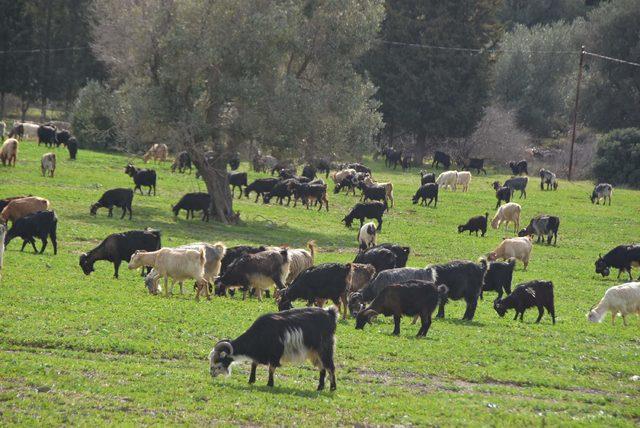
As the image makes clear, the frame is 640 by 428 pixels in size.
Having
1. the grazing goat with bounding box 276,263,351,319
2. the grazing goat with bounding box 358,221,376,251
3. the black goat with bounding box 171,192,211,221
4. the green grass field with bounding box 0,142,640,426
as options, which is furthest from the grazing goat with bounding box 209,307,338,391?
the black goat with bounding box 171,192,211,221

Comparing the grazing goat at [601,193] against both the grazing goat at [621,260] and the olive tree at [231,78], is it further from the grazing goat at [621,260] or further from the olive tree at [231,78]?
the grazing goat at [621,260]

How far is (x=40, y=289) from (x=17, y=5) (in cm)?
5975

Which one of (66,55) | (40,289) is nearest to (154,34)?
(40,289)

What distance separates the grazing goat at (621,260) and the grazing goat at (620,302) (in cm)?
926

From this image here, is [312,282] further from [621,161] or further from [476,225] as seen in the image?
[621,161]

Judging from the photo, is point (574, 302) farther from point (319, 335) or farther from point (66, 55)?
point (66, 55)

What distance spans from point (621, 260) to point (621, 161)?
140ft

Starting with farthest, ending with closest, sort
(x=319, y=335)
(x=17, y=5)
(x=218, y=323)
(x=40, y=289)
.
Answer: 1. (x=17, y=5)
2. (x=40, y=289)
3. (x=218, y=323)
4. (x=319, y=335)

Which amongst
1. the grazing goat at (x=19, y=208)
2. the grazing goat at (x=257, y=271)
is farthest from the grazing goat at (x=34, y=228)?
the grazing goat at (x=257, y=271)

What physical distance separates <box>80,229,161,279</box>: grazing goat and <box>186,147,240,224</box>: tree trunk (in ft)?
49.2

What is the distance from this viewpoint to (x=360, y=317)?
21.9m

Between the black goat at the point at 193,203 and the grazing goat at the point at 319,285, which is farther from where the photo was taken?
the black goat at the point at 193,203

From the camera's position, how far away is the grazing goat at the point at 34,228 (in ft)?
98.9

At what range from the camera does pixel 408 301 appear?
2148 centimetres
